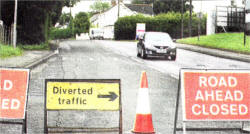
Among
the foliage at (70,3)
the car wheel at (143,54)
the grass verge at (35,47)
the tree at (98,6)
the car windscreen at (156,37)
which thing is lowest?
the car wheel at (143,54)

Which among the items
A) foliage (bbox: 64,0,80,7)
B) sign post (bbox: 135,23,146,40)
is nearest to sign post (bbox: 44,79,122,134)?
foliage (bbox: 64,0,80,7)

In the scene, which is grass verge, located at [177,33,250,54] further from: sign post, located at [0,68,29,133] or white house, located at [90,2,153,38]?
white house, located at [90,2,153,38]

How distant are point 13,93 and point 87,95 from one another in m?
1.05

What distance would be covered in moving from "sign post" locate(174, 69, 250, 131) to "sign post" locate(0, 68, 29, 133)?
2.25 m

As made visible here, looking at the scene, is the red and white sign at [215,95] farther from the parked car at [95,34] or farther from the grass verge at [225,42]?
the parked car at [95,34]

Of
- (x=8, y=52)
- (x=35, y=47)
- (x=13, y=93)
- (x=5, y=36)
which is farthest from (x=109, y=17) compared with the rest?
(x=13, y=93)

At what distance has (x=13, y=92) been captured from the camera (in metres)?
6.96

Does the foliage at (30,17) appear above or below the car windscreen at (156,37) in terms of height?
above

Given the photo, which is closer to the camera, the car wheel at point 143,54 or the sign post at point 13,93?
the sign post at point 13,93

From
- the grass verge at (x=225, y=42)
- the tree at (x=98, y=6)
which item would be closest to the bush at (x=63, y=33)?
the tree at (x=98, y=6)

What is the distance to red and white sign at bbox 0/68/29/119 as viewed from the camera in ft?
22.6

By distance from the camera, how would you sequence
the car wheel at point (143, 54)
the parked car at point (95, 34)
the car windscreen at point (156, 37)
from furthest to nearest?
1. the parked car at point (95, 34)
2. the car windscreen at point (156, 37)
3. the car wheel at point (143, 54)

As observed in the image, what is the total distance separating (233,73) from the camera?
7.28m

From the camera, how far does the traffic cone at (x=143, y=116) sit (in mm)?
7090
